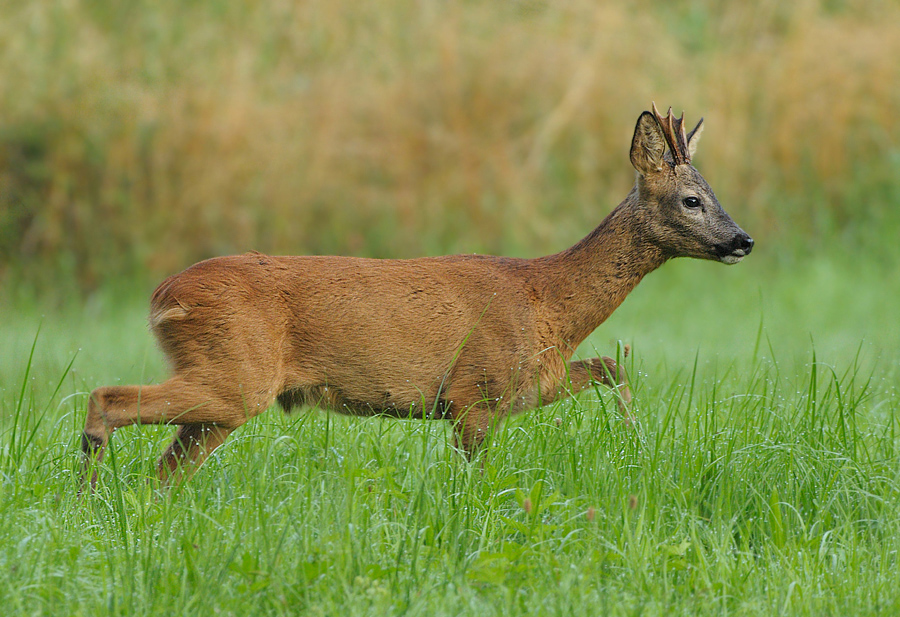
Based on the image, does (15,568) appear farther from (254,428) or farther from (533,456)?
(533,456)

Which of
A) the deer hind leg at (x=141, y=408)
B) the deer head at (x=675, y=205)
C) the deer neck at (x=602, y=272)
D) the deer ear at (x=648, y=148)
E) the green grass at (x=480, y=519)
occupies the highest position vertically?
the deer ear at (x=648, y=148)

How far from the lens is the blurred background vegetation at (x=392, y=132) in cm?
1196

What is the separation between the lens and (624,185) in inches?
506

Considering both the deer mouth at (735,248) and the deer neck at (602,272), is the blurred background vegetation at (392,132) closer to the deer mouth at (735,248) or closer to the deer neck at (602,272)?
the deer neck at (602,272)

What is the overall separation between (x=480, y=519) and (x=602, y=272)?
160cm

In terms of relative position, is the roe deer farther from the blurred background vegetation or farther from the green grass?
the blurred background vegetation

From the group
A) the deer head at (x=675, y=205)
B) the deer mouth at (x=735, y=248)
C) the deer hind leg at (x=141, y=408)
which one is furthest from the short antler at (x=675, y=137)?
the deer hind leg at (x=141, y=408)

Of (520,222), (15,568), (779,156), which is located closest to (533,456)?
(15,568)

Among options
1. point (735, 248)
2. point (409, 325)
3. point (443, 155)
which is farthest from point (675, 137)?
point (443, 155)

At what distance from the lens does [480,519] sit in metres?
4.11

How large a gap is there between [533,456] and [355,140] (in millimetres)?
8576

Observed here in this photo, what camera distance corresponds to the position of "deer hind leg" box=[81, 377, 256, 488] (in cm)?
451

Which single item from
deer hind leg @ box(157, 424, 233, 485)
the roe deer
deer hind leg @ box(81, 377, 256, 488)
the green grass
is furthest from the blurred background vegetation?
deer hind leg @ box(81, 377, 256, 488)

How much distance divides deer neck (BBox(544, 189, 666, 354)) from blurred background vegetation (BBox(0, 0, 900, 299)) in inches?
271
